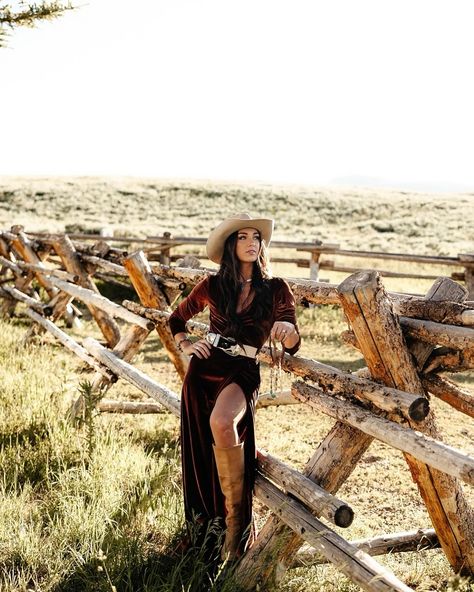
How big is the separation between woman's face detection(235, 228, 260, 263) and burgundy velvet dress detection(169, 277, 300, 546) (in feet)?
0.55

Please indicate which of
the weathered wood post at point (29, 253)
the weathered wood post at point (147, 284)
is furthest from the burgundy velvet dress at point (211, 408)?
the weathered wood post at point (29, 253)

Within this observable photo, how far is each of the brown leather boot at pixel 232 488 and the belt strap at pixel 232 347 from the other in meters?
0.43

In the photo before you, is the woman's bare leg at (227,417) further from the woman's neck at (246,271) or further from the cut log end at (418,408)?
the cut log end at (418,408)

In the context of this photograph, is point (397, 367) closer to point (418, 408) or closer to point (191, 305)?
point (418, 408)

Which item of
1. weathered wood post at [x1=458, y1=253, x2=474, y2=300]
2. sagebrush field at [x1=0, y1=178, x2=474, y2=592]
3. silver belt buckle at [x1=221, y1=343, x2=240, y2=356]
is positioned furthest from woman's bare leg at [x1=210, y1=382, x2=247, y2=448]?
weathered wood post at [x1=458, y1=253, x2=474, y2=300]

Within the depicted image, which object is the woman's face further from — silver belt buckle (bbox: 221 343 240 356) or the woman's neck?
silver belt buckle (bbox: 221 343 240 356)

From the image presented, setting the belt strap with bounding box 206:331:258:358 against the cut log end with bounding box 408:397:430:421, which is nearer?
the cut log end with bounding box 408:397:430:421

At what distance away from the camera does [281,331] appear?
2580 mm

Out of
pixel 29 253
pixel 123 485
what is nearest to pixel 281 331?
pixel 123 485

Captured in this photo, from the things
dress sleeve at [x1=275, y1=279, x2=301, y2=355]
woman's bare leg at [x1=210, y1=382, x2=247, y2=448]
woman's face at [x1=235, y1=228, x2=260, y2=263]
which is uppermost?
woman's face at [x1=235, y1=228, x2=260, y2=263]

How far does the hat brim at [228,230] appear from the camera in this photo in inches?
112

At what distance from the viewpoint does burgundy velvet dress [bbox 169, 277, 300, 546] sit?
8.64 feet

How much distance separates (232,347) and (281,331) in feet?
0.84

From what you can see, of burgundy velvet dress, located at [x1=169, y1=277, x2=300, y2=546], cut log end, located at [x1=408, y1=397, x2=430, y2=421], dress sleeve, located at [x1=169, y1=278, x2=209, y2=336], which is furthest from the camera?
dress sleeve, located at [x1=169, y1=278, x2=209, y2=336]
